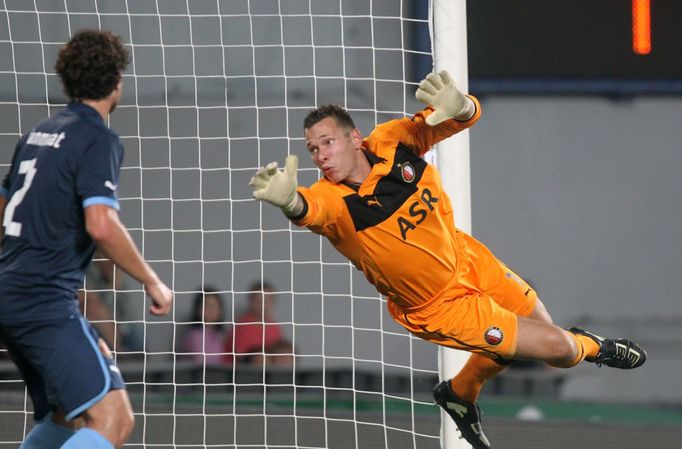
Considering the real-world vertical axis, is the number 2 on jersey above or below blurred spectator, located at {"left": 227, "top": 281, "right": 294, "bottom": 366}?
above

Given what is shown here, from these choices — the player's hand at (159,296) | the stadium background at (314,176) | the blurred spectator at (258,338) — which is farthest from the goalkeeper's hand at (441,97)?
the stadium background at (314,176)

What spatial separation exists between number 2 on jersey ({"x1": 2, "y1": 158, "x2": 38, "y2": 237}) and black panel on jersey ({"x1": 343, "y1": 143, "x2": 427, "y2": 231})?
1254 millimetres

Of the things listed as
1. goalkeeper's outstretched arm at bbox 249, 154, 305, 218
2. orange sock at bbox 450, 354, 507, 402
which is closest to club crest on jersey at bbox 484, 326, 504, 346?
orange sock at bbox 450, 354, 507, 402

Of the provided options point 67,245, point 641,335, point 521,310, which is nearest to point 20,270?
point 67,245

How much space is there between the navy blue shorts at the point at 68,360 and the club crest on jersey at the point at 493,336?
152 cm

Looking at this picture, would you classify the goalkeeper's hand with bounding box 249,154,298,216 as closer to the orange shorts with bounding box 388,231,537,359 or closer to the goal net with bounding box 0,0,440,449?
the orange shorts with bounding box 388,231,537,359

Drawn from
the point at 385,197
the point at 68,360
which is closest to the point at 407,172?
the point at 385,197

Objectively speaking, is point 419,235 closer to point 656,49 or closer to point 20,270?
point 20,270

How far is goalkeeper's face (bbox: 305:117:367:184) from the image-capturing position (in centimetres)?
451

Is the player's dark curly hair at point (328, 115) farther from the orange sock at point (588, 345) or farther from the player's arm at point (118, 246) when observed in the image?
the orange sock at point (588, 345)

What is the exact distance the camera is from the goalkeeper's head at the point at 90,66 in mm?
3754

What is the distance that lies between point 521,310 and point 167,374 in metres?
4.71

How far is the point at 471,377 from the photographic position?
16.3 feet

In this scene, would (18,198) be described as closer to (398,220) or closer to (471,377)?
(398,220)
